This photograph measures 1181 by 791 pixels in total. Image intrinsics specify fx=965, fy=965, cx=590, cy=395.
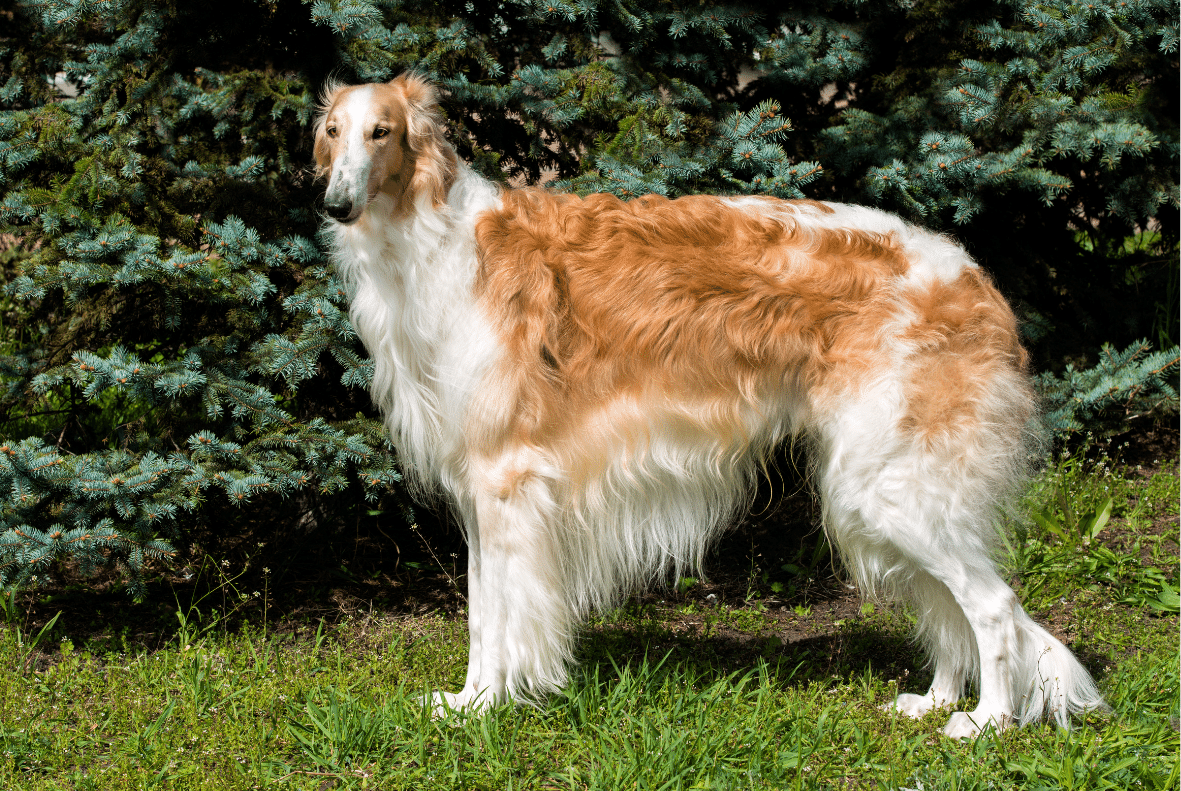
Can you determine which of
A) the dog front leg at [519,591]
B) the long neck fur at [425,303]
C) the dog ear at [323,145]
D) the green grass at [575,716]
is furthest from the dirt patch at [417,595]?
the dog ear at [323,145]

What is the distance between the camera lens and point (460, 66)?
4137 millimetres

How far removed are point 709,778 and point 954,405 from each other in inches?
53.4

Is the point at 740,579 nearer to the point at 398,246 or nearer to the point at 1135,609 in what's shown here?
the point at 1135,609

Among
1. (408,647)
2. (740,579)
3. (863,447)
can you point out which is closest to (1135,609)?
(740,579)

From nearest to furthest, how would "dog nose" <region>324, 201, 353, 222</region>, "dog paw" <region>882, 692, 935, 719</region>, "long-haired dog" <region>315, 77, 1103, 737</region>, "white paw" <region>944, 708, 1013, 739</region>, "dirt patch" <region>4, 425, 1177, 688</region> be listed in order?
"dog nose" <region>324, 201, 353, 222</region> < "long-haired dog" <region>315, 77, 1103, 737</region> < "white paw" <region>944, 708, 1013, 739</region> < "dog paw" <region>882, 692, 935, 719</region> < "dirt patch" <region>4, 425, 1177, 688</region>

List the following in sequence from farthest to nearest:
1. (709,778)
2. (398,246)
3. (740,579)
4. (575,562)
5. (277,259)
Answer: (740,579) → (277,259) → (575,562) → (398,246) → (709,778)

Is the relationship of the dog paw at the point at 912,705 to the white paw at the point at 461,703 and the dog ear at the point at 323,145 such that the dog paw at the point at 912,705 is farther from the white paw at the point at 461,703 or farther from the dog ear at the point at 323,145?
the dog ear at the point at 323,145

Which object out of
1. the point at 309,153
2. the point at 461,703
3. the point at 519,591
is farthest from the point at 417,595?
the point at 309,153

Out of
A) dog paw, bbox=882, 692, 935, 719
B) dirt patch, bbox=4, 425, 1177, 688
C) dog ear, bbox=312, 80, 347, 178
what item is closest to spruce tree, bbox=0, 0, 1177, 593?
dirt patch, bbox=4, 425, 1177, 688

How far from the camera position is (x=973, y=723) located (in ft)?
10.4

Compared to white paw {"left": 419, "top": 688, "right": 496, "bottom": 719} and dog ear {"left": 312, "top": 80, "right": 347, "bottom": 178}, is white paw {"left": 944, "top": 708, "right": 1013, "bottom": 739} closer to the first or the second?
white paw {"left": 419, "top": 688, "right": 496, "bottom": 719}

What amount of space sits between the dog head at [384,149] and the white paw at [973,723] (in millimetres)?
2402

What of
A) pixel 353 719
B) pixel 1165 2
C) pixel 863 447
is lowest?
pixel 353 719

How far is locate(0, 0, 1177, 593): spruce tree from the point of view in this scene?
354 centimetres
